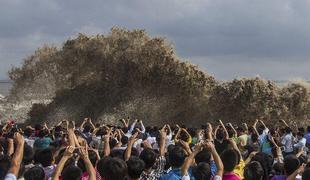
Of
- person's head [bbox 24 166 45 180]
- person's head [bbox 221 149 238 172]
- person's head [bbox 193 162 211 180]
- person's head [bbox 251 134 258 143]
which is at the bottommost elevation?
person's head [bbox 24 166 45 180]

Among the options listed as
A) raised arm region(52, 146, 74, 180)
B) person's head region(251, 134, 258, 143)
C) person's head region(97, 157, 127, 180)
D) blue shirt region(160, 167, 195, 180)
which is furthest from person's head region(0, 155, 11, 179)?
person's head region(251, 134, 258, 143)

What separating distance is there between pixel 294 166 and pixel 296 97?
744 inches

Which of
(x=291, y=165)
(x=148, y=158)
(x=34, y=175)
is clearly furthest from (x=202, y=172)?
(x=34, y=175)

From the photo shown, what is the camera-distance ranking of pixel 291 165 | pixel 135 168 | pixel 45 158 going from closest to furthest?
pixel 135 168 → pixel 291 165 → pixel 45 158

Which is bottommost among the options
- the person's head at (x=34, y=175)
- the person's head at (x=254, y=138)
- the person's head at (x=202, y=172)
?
the person's head at (x=34, y=175)

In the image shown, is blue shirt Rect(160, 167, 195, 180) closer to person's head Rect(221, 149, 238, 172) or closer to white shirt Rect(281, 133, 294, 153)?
person's head Rect(221, 149, 238, 172)

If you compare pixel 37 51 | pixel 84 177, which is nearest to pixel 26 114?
pixel 37 51

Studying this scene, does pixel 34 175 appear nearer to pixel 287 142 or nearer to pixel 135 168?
pixel 135 168

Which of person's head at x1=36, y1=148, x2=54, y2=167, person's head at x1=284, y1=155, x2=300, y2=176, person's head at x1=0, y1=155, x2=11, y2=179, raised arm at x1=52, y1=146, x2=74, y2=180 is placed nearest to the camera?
raised arm at x1=52, y1=146, x2=74, y2=180

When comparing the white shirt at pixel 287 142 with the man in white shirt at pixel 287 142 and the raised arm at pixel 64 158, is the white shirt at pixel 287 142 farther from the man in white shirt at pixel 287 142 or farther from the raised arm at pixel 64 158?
the raised arm at pixel 64 158

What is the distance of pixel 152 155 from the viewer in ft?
20.3

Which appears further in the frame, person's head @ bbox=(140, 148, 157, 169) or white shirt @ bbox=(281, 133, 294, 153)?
white shirt @ bbox=(281, 133, 294, 153)

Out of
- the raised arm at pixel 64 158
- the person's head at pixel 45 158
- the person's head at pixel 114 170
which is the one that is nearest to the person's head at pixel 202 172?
the person's head at pixel 114 170

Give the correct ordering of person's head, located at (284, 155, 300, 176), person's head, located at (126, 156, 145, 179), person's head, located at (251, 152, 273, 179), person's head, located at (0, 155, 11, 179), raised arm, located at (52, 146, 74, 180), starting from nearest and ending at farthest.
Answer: raised arm, located at (52, 146, 74, 180) → person's head, located at (126, 156, 145, 179) → person's head, located at (284, 155, 300, 176) → person's head, located at (0, 155, 11, 179) → person's head, located at (251, 152, 273, 179)
